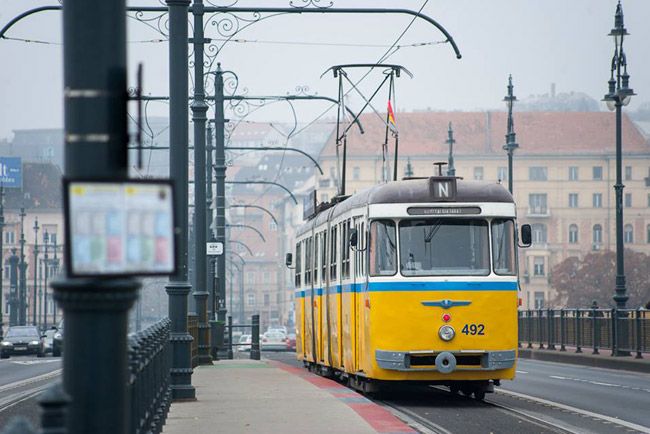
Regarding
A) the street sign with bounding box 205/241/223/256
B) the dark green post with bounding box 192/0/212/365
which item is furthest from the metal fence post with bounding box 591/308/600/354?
the dark green post with bounding box 192/0/212/365

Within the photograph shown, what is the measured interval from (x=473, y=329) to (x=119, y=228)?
1522 centimetres

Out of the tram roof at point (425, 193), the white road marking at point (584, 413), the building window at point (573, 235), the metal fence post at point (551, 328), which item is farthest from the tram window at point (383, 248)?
the building window at point (573, 235)

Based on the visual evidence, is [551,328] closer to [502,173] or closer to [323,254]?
[323,254]

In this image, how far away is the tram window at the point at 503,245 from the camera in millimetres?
21172

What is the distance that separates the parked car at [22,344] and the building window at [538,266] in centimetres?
10566

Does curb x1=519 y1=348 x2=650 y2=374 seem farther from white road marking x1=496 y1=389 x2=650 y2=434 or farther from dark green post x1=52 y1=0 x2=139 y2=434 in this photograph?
dark green post x1=52 y1=0 x2=139 y2=434

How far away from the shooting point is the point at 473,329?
819 inches

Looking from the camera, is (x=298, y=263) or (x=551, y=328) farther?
(x=551, y=328)

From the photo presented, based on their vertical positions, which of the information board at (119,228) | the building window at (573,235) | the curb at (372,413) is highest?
the building window at (573,235)

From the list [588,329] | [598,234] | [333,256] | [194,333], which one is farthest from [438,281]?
[598,234]

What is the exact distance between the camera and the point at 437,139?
17350cm

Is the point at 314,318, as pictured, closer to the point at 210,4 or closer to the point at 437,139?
the point at 210,4

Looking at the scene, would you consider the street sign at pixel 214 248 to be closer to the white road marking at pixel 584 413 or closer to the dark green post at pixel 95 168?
the white road marking at pixel 584 413

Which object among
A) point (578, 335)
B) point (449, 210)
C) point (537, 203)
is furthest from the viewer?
point (537, 203)
